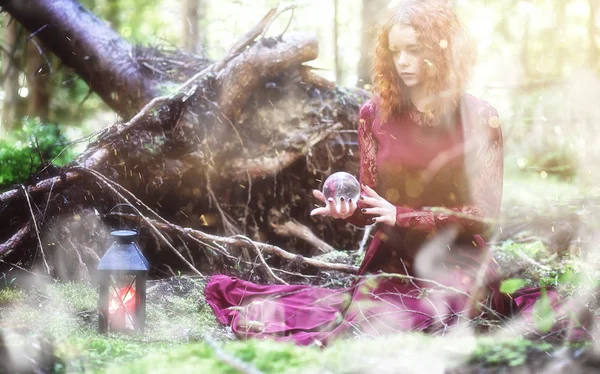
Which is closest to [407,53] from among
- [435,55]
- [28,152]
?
[435,55]

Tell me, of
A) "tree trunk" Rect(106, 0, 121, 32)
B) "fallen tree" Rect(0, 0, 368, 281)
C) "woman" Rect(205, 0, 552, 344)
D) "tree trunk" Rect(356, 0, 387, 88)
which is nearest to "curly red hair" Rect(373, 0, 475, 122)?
"woman" Rect(205, 0, 552, 344)

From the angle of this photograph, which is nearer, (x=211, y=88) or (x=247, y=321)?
(x=247, y=321)

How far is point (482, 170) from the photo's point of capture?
10.5 ft

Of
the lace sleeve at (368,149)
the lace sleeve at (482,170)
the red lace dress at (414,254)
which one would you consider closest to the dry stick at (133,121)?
the red lace dress at (414,254)

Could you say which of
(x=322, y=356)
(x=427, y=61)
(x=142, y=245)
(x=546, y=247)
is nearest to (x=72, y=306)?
(x=142, y=245)

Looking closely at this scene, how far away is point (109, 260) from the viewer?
2.88 meters

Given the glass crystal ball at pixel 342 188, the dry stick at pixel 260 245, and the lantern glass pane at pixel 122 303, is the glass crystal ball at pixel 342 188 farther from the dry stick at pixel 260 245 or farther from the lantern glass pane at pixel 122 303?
the lantern glass pane at pixel 122 303

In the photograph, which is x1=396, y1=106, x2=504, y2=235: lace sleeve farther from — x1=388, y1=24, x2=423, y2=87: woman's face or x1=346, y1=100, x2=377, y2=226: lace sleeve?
x1=346, y1=100, x2=377, y2=226: lace sleeve

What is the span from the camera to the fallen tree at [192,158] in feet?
12.4

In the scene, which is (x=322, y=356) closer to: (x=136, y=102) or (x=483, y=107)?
(x=483, y=107)

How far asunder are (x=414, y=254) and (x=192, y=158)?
223 centimetres

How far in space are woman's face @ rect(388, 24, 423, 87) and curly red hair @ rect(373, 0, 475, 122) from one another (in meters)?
0.03

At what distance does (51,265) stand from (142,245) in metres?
0.83

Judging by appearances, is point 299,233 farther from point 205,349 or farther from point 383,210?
point 205,349
